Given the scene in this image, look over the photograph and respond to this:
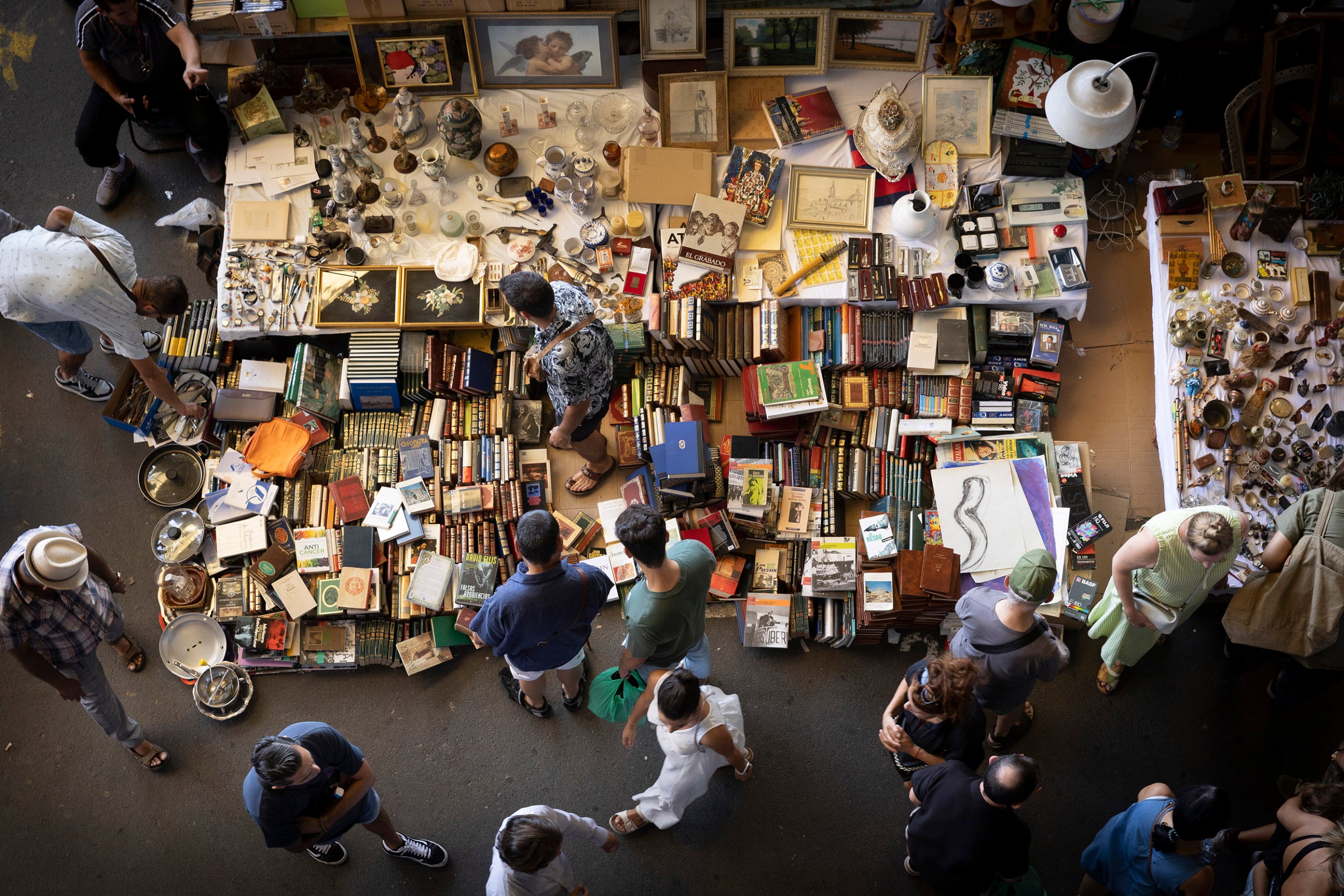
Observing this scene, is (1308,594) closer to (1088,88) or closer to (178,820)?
(1088,88)

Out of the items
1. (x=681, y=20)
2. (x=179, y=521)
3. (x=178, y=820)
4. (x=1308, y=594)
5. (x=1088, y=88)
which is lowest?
(x=178, y=820)

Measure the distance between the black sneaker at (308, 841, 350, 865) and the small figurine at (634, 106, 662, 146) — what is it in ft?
15.6

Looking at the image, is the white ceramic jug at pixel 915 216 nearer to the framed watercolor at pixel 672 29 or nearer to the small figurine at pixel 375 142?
the framed watercolor at pixel 672 29

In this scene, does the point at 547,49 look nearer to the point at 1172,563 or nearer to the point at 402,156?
the point at 402,156

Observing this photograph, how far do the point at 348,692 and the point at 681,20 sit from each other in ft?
16.0

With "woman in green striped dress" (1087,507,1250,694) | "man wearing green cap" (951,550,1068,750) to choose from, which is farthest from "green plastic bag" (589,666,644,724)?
"woman in green striped dress" (1087,507,1250,694)

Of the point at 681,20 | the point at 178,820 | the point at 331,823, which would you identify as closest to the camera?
the point at 331,823

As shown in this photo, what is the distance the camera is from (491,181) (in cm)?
Answer: 622

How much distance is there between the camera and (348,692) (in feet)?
18.5

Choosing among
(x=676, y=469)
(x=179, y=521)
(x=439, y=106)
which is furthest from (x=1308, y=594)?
(x=179, y=521)

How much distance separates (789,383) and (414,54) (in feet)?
11.3

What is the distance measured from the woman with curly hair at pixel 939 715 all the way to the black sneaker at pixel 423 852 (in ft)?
8.43

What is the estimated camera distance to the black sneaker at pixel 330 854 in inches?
196

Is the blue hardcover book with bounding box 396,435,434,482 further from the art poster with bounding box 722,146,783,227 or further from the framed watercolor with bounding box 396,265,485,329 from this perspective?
the art poster with bounding box 722,146,783,227
